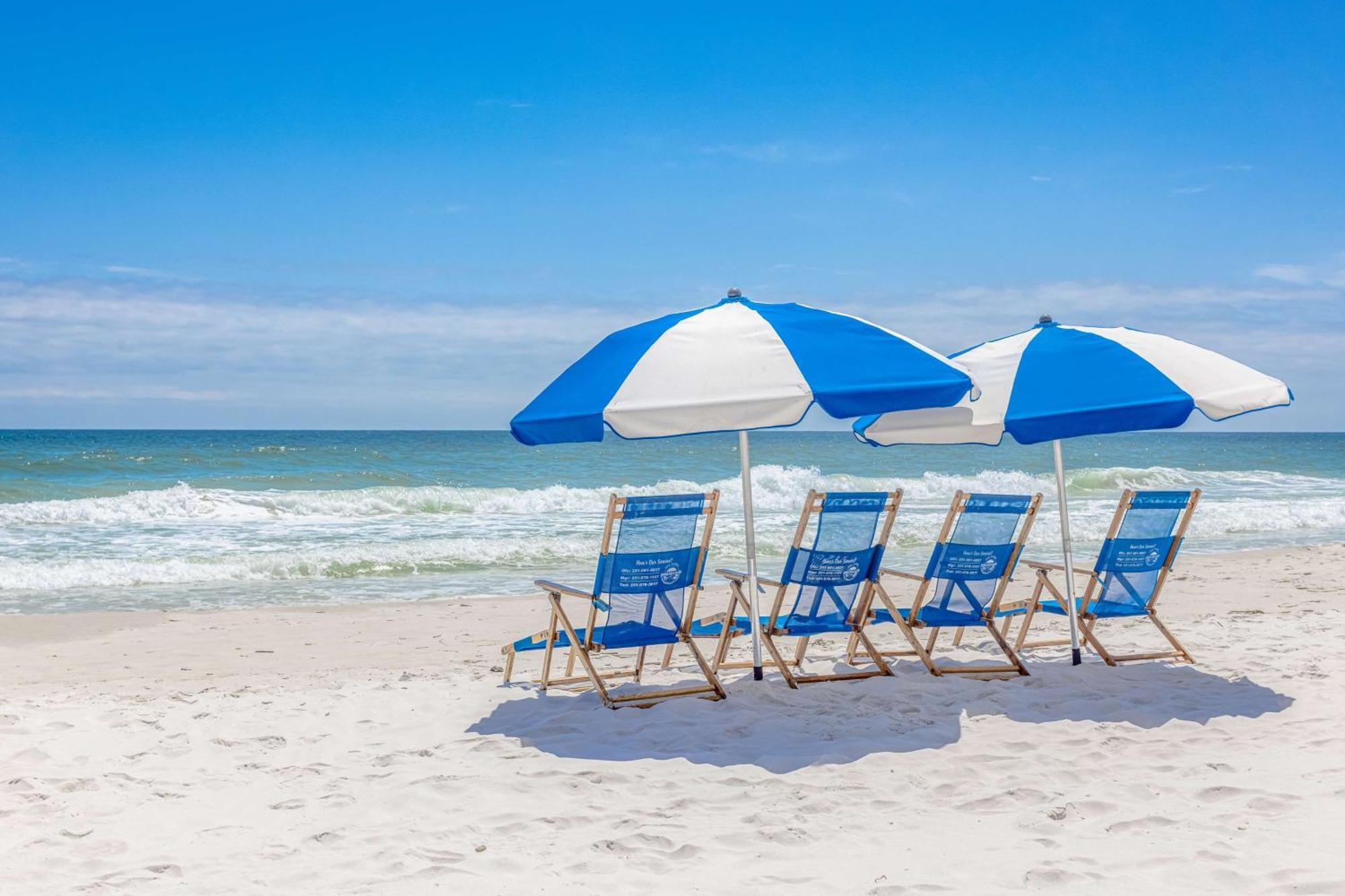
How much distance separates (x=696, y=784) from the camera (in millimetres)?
4125

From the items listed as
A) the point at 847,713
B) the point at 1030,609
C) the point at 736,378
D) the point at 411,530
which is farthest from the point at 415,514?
the point at 736,378

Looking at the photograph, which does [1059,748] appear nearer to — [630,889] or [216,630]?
[630,889]

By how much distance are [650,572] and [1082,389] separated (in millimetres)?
2102

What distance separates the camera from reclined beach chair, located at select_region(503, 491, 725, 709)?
16.3 feet

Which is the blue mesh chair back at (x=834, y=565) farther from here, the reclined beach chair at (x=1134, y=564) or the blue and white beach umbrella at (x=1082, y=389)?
the reclined beach chair at (x=1134, y=564)

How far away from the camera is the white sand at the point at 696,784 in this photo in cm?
329

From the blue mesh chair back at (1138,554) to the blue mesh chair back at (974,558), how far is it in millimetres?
568

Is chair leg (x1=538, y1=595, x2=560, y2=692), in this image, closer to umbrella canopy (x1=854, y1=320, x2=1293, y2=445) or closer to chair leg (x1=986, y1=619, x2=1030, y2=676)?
umbrella canopy (x1=854, y1=320, x2=1293, y2=445)

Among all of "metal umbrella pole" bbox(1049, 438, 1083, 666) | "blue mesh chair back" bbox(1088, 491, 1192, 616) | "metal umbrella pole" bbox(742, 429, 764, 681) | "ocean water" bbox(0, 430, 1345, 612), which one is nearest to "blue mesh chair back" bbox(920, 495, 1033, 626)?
"metal umbrella pole" bbox(1049, 438, 1083, 666)

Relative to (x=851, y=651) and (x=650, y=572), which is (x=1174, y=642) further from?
(x=650, y=572)

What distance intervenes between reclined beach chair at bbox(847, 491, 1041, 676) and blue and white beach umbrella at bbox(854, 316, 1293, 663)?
0.32 m

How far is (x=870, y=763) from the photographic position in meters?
4.31

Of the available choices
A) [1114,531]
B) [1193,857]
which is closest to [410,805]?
A: [1193,857]

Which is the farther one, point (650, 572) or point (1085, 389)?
point (650, 572)
